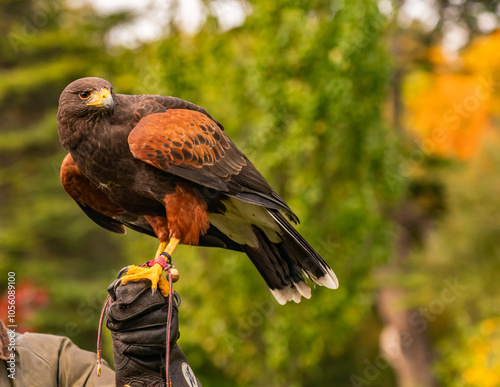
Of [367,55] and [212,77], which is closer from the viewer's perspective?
[367,55]

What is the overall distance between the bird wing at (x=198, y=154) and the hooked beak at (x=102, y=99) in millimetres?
174

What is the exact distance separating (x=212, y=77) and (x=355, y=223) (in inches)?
103

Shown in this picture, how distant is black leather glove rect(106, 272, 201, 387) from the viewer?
2650mm

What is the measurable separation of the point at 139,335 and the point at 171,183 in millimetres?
760

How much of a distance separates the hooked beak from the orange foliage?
407 inches

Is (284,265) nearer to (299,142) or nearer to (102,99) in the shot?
(102,99)

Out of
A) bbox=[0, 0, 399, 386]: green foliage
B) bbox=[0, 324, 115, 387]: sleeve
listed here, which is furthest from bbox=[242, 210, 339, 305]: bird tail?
bbox=[0, 0, 399, 386]: green foliage

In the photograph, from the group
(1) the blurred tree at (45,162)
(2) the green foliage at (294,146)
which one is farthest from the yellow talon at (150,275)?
(1) the blurred tree at (45,162)

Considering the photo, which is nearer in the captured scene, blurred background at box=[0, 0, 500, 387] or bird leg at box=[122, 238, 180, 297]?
bird leg at box=[122, 238, 180, 297]

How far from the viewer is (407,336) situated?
13.7 metres

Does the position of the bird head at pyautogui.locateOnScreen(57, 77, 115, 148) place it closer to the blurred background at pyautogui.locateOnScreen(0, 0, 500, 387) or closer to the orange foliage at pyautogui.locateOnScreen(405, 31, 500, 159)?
the blurred background at pyautogui.locateOnScreen(0, 0, 500, 387)

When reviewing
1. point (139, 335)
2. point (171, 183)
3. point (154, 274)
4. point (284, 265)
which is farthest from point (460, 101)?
point (139, 335)

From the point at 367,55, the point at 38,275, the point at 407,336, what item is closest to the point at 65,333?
the point at 38,275

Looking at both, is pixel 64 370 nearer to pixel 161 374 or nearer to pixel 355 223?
pixel 161 374
